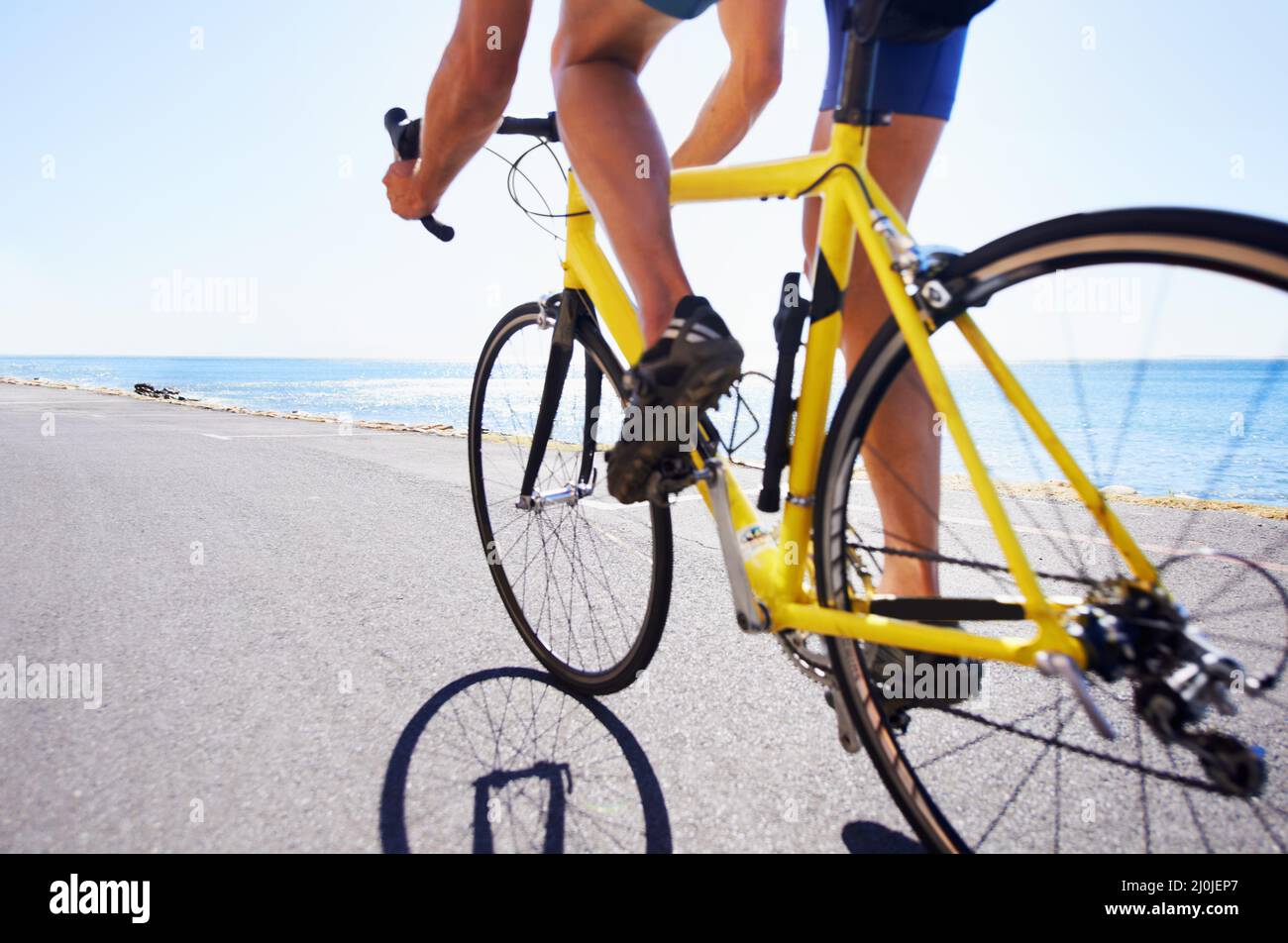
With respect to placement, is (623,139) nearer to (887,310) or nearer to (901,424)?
(887,310)

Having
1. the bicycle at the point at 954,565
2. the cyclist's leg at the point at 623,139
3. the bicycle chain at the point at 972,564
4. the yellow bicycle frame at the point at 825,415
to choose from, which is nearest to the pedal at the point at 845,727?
the bicycle at the point at 954,565

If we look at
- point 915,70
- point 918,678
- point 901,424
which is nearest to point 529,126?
point 915,70

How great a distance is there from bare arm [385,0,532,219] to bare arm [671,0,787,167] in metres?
0.55

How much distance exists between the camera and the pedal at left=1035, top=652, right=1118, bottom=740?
2.97 feet

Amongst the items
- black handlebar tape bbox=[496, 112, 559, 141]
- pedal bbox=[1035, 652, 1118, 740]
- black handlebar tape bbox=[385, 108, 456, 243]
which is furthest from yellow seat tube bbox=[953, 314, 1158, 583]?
black handlebar tape bbox=[385, 108, 456, 243]

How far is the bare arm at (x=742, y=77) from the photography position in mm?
1920

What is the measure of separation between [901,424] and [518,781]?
1.05 m

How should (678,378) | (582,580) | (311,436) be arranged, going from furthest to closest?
(311,436), (582,580), (678,378)

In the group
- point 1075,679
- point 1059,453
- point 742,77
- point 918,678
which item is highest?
point 742,77

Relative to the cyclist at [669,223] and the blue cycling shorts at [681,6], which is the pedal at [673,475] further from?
the blue cycling shorts at [681,6]

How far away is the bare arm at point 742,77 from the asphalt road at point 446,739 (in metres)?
1.40

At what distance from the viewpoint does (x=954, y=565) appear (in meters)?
1.56

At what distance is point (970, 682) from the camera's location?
54.8 inches
